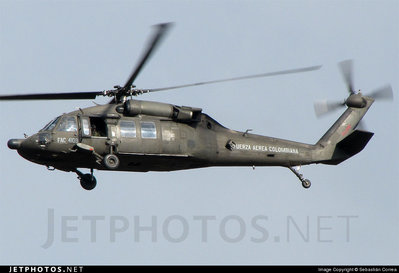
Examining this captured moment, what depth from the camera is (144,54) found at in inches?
946

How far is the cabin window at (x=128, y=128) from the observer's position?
26.1 metres

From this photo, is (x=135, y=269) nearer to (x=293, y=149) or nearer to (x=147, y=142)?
(x=147, y=142)

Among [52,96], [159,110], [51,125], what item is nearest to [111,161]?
[51,125]

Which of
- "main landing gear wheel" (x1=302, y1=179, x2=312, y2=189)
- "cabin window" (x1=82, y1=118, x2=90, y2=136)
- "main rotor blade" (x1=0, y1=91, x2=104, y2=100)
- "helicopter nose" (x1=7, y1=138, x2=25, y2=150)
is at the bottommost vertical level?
"main landing gear wheel" (x1=302, y1=179, x2=312, y2=189)

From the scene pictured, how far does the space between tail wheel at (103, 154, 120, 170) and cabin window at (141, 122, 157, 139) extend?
122cm

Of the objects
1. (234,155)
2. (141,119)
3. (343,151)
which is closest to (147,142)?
(141,119)

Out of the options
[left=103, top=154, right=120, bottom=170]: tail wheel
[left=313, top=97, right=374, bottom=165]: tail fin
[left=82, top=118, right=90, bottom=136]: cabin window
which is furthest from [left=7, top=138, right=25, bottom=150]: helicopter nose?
[left=313, top=97, right=374, bottom=165]: tail fin

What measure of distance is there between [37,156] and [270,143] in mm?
7864

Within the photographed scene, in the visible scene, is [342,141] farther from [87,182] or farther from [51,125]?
[51,125]

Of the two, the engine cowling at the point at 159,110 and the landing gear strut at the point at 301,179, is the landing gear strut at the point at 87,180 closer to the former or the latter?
the engine cowling at the point at 159,110

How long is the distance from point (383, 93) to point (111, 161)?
11119mm

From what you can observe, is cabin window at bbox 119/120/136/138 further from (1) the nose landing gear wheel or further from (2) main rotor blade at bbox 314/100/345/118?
(2) main rotor blade at bbox 314/100/345/118

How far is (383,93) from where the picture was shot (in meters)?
30.7

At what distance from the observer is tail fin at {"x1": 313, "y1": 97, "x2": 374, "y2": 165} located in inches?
1138
